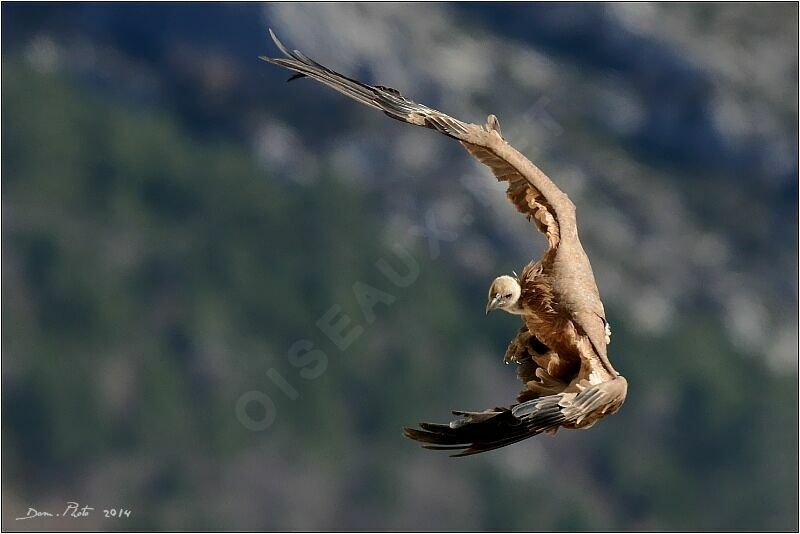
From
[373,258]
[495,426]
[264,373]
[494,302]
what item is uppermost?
[373,258]

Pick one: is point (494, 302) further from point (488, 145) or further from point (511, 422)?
point (488, 145)

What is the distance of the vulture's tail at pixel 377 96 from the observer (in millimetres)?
6344

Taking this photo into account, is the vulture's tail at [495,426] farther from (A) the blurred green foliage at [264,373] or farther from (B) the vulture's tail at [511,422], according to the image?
(A) the blurred green foliage at [264,373]

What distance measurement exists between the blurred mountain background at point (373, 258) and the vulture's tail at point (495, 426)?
27.1 meters

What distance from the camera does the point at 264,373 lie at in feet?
122

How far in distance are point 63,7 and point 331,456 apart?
42.0 feet

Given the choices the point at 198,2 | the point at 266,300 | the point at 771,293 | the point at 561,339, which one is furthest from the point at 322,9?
the point at 561,339

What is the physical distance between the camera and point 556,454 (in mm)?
34312

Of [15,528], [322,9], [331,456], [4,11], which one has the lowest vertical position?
[15,528]

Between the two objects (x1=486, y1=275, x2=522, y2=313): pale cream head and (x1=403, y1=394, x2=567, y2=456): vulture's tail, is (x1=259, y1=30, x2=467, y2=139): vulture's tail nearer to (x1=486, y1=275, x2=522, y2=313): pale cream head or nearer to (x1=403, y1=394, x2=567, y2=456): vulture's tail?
(x1=486, y1=275, x2=522, y2=313): pale cream head

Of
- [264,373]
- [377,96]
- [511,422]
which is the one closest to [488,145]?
[377,96]

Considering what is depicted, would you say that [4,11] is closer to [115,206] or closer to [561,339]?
[115,206]

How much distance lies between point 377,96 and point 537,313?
3.56 ft

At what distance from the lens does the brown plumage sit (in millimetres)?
5922
